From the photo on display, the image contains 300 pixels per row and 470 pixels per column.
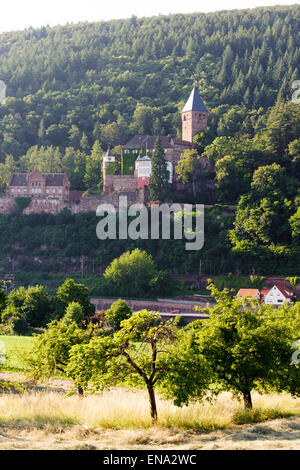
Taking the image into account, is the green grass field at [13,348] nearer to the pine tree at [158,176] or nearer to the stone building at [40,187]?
the pine tree at [158,176]

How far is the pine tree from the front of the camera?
6328 centimetres

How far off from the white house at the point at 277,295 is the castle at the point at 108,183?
1931 centimetres

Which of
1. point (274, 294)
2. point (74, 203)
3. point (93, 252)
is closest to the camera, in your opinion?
point (274, 294)

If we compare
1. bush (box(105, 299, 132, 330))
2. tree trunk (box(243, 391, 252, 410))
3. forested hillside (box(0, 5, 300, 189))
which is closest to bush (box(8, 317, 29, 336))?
bush (box(105, 299, 132, 330))

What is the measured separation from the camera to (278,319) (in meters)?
21.4

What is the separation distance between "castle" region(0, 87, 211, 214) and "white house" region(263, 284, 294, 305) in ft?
63.4

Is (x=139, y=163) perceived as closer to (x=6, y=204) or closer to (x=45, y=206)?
(x=45, y=206)

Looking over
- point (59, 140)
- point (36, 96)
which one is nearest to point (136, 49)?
point (36, 96)

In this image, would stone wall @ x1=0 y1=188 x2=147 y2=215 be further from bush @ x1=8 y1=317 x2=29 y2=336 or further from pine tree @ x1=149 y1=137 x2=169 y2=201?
bush @ x1=8 y1=317 x2=29 y2=336

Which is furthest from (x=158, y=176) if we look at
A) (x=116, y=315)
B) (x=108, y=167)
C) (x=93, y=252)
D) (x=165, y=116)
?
(x=165, y=116)

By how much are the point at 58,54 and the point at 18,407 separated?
140774 mm

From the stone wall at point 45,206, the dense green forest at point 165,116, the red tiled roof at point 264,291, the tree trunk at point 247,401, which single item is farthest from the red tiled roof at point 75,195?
the tree trunk at point 247,401

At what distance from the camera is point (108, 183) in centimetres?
Result: 6875

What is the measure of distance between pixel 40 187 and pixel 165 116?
138 ft
